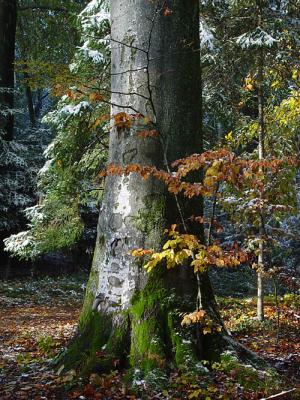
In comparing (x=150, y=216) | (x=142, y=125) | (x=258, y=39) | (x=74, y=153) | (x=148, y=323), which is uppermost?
(x=258, y=39)

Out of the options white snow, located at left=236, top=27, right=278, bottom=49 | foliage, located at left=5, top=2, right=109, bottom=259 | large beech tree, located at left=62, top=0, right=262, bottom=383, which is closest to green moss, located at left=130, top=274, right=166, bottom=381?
large beech tree, located at left=62, top=0, right=262, bottom=383

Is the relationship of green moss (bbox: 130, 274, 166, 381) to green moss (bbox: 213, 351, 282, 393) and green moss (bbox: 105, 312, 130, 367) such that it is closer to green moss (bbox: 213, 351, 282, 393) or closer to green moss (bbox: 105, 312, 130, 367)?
green moss (bbox: 105, 312, 130, 367)

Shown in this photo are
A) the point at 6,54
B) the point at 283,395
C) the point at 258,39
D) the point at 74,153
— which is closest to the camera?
the point at 283,395

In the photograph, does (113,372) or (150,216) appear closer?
(113,372)

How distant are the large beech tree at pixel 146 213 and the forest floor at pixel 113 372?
18cm

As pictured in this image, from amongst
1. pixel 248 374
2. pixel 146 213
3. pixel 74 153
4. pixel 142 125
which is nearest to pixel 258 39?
pixel 142 125

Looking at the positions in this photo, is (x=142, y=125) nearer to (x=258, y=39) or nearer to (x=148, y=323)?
(x=148, y=323)

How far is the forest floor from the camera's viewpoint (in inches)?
137

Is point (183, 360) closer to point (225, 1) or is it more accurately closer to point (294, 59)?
point (294, 59)

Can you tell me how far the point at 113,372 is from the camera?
3.68m

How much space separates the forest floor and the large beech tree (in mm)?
184

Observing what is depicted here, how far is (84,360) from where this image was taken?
3816 mm

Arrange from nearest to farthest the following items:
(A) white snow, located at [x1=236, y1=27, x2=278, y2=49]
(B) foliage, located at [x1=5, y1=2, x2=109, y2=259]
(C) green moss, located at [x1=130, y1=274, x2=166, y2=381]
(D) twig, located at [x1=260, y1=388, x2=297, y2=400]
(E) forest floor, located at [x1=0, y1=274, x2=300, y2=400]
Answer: (D) twig, located at [x1=260, y1=388, x2=297, y2=400] < (E) forest floor, located at [x1=0, y1=274, x2=300, y2=400] < (C) green moss, located at [x1=130, y1=274, x2=166, y2=381] < (A) white snow, located at [x1=236, y1=27, x2=278, y2=49] < (B) foliage, located at [x1=5, y1=2, x2=109, y2=259]

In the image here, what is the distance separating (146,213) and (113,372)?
1278 millimetres
